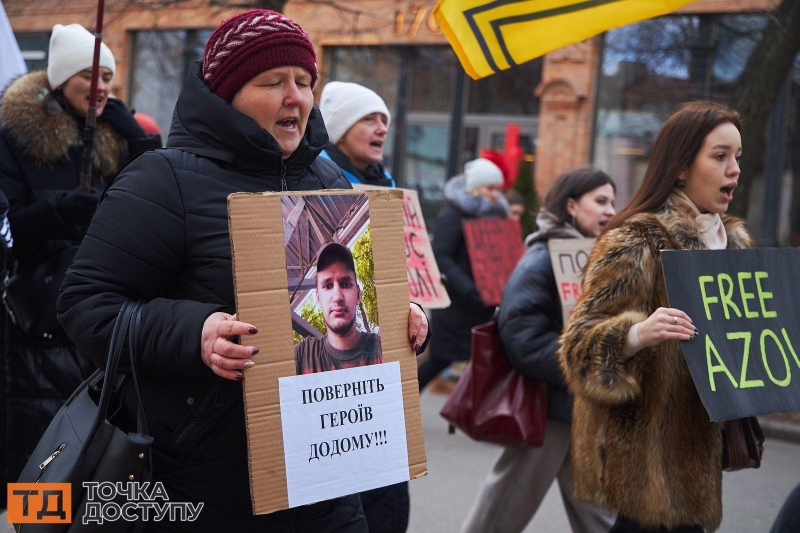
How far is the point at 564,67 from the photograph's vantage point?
13938 mm

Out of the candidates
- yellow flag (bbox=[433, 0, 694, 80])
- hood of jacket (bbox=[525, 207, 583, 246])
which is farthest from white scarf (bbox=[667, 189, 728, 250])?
hood of jacket (bbox=[525, 207, 583, 246])

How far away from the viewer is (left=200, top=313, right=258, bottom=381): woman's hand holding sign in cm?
209

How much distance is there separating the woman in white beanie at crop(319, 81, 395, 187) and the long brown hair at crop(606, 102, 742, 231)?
4.89ft

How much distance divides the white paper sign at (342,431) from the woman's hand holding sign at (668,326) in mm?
978

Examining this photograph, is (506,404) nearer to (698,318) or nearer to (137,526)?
(698,318)

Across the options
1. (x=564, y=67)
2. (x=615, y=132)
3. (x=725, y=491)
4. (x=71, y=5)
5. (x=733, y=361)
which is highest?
(x=71, y=5)

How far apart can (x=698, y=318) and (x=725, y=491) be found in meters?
4.07

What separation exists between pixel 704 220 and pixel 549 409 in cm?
136

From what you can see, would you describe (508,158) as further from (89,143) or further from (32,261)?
(32,261)

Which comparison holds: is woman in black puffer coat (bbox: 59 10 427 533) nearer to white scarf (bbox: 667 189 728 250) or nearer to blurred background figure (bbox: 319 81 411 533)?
white scarf (bbox: 667 189 728 250)

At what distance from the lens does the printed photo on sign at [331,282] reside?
7.27ft

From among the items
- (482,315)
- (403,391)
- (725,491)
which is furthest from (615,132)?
(403,391)

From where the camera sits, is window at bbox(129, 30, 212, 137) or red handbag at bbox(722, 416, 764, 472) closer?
red handbag at bbox(722, 416, 764, 472)

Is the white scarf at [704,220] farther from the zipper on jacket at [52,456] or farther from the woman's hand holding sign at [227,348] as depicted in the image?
the zipper on jacket at [52,456]
